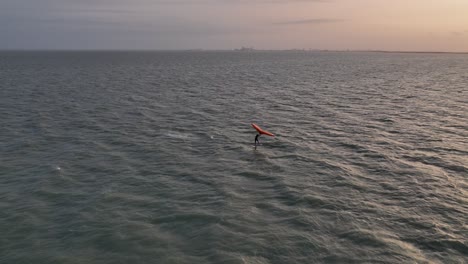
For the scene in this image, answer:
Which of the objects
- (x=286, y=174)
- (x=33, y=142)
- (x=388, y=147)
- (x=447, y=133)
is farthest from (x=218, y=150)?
(x=447, y=133)

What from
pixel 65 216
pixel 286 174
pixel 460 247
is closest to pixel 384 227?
pixel 460 247

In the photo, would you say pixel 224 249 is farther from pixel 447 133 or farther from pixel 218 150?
pixel 447 133

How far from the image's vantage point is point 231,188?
25.8 metres

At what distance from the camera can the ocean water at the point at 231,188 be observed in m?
18.2

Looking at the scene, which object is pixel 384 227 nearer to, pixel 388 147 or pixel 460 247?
pixel 460 247

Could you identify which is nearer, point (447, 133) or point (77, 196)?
point (77, 196)

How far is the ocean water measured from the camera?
59.7 feet

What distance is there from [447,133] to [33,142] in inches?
1758

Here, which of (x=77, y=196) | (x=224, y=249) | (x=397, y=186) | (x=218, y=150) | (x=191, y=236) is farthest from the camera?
(x=218, y=150)

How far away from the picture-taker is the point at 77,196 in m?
23.8

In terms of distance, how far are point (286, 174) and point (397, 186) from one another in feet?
26.8

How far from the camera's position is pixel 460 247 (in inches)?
723

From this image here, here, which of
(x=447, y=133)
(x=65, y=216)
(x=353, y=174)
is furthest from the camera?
(x=447, y=133)

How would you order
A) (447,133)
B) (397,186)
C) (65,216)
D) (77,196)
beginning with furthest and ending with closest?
(447,133) < (397,186) < (77,196) < (65,216)
